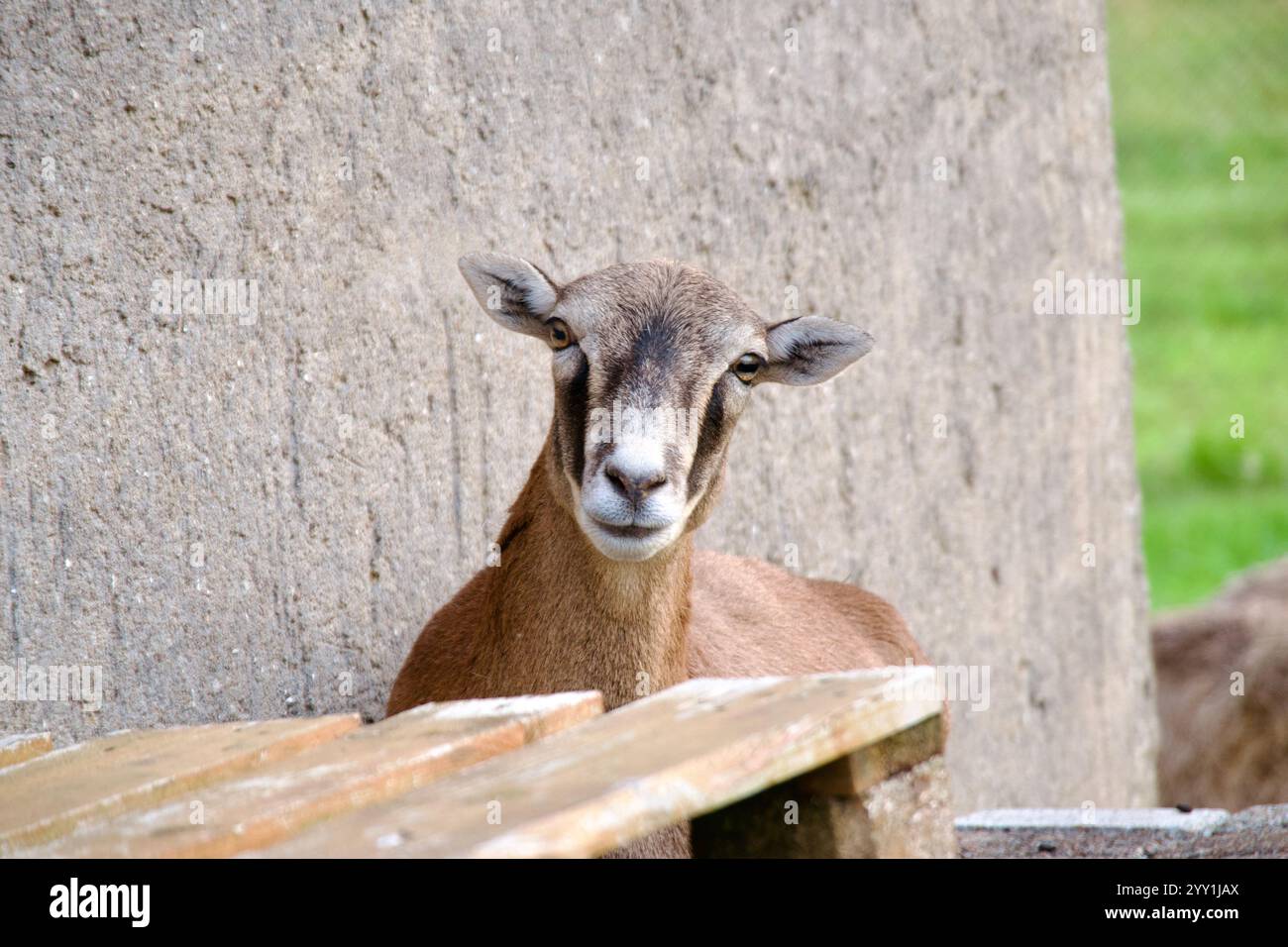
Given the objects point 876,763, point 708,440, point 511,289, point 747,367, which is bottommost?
point 876,763

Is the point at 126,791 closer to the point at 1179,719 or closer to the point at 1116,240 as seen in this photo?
the point at 1116,240

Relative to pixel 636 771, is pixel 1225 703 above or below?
below

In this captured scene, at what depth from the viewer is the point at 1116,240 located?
7.89 m

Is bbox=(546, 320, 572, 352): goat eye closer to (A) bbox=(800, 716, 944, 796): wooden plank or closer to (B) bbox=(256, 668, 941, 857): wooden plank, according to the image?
(B) bbox=(256, 668, 941, 857): wooden plank

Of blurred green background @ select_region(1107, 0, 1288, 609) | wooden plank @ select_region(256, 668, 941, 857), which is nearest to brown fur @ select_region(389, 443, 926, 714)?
wooden plank @ select_region(256, 668, 941, 857)

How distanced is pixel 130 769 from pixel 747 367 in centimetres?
189

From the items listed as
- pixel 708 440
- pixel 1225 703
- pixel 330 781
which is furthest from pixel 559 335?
pixel 1225 703

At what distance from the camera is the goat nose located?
3727 millimetres

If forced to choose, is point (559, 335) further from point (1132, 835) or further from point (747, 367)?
point (1132, 835)

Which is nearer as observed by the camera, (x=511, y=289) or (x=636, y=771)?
(x=636, y=771)

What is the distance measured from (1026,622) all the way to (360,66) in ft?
12.8

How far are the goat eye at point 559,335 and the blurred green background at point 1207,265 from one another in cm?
1142

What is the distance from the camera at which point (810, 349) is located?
4.41 m

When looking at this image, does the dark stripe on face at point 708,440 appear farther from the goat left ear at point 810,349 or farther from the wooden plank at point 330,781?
the wooden plank at point 330,781
